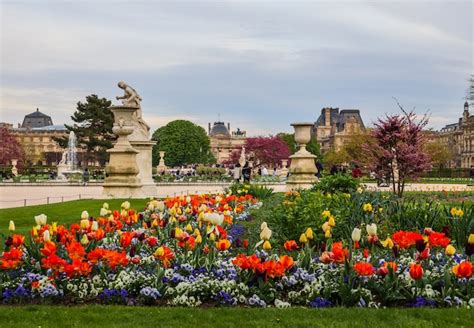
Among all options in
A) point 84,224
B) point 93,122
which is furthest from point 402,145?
point 93,122

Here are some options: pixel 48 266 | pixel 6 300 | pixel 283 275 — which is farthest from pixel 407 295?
pixel 6 300

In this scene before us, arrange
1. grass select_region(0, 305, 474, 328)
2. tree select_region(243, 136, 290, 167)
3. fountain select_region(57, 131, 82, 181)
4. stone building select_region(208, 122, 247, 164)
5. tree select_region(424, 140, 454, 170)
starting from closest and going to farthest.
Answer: grass select_region(0, 305, 474, 328)
tree select_region(424, 140, 454, 170)
fountain select_region(57, 131, 82, 181)
tree select_region(243, 136, 290, 167)
stone building select_region(208, 122, 247, 164)

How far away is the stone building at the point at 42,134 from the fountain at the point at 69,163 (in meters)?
64.7

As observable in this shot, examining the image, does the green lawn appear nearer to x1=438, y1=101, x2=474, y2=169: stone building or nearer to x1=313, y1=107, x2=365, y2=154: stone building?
x1=438, y1=101, x2=474, y2=169: stone building

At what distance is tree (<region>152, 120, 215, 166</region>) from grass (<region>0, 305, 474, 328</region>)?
4237 inches

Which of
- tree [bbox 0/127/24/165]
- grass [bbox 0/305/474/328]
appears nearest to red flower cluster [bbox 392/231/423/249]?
grass [bbox 0/305/474/328]

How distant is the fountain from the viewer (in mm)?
56872

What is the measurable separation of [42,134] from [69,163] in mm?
93161

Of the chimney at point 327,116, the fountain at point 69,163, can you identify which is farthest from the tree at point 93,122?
the chimney at point 327,116

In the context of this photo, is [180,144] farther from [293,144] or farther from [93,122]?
[93,122]

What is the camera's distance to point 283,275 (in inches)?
222

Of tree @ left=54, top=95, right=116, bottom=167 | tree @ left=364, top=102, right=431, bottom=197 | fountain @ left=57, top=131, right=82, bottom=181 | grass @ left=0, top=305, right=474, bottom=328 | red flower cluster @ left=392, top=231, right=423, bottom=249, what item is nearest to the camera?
grass @ left=0, top=305, right=474, bottom=328

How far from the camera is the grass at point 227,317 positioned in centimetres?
486

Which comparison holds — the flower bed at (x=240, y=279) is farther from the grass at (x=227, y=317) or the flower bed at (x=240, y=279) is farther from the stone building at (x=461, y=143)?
the stone building at (x=461, y=143)
